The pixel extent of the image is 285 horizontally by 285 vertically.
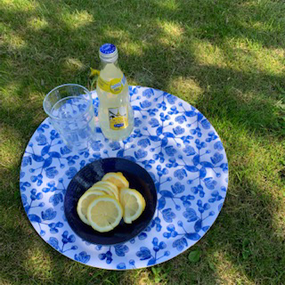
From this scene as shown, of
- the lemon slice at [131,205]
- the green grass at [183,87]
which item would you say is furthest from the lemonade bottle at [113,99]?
the green grass at [183,87]

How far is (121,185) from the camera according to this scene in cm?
179

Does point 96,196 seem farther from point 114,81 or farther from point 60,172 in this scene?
point 114,81

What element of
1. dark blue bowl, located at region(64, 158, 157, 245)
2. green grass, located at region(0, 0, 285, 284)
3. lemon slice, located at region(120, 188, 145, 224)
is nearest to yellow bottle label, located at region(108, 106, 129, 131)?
dark blue bowl, located at region(64, 158, 157, 245)

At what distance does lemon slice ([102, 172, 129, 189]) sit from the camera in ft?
5.89

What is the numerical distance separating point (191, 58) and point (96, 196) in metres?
1.81

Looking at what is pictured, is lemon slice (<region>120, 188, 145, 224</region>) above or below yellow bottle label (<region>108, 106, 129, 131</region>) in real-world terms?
below

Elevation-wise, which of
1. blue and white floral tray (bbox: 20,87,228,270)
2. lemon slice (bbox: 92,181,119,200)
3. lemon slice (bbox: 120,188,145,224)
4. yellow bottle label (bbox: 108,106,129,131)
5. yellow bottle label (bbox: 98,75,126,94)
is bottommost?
blue and white floral tray (bbox: 20,87,228,270)

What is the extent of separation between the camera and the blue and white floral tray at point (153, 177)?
174 centimetres

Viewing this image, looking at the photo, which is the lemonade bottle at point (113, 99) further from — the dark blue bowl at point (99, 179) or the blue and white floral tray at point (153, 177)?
the dark blue bowl at point (99, 179)

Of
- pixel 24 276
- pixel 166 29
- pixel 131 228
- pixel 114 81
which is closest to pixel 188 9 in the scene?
pixel 166 29

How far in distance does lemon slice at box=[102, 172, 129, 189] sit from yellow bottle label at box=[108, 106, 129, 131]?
340 millimetres

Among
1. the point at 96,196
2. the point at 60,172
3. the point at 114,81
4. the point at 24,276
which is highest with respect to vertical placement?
the point at 114,81

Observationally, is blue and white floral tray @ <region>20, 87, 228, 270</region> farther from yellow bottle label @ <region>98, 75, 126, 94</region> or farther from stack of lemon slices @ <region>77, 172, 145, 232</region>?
yellow bottle label @ <region>98, 75, 126, 94</region>

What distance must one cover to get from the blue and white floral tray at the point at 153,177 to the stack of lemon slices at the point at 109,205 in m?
0.16
